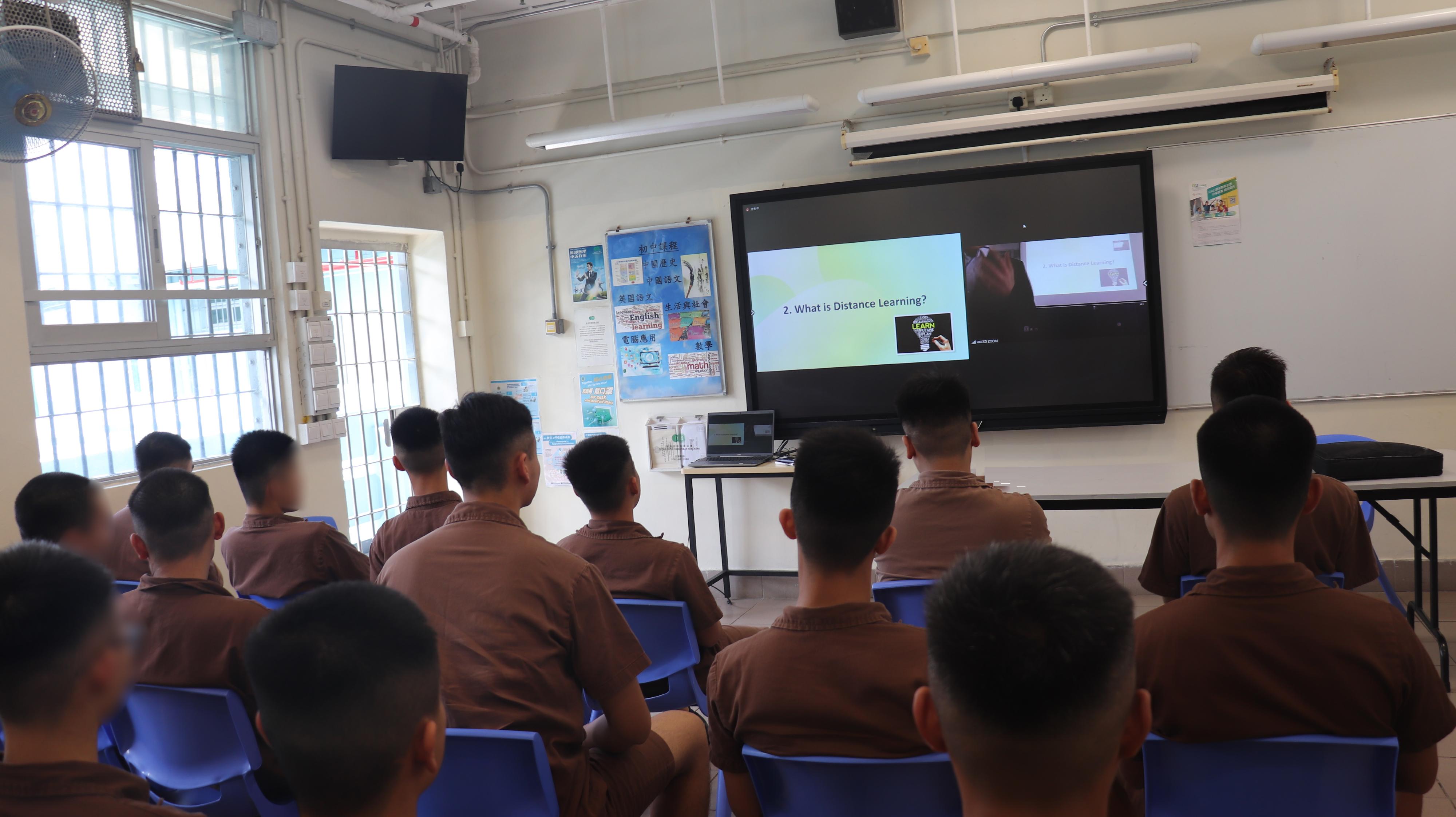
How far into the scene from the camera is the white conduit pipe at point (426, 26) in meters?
4.59

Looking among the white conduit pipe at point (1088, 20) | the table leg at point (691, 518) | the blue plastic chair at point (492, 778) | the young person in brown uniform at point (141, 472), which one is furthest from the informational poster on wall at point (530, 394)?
the blue plastic chair at point (492, 778)

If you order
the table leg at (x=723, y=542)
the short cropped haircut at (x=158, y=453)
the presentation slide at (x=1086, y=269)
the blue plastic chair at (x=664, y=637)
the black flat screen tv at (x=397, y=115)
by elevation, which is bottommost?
the table leg at (x=723, y=542)

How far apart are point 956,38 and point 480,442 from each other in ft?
11.3

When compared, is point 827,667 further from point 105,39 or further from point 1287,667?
point 105,39

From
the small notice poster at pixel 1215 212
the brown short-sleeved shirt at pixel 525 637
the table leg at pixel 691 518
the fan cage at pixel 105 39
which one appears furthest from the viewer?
the table leg at pixel 691 518

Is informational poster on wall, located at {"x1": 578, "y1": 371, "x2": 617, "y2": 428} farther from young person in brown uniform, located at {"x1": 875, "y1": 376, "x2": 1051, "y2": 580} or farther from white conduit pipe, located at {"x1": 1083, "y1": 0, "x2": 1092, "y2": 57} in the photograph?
young person in brown uniform, located at {"x1": 875, "y1": 376, "x2": 1051, "y2": 580}

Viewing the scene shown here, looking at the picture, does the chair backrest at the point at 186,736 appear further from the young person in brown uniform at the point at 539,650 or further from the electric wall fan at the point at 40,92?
the electric wall fan at the point at 40,92

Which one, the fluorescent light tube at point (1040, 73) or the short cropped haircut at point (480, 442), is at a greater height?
the fluorescent light tube at point (1040, 73)

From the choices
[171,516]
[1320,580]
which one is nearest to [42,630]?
[171,516]

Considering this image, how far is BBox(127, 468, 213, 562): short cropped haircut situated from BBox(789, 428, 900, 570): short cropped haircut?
135 centimetres

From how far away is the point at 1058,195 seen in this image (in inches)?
179

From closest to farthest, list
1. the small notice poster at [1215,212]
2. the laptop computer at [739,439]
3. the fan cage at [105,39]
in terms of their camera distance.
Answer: the fan cage at [105,39] → the small notice poster at [1215,212] → the laptop computer at [739,439]

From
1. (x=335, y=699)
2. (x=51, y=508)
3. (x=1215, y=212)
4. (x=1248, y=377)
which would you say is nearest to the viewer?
(x=335, y=699)

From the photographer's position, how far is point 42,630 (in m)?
1.13
